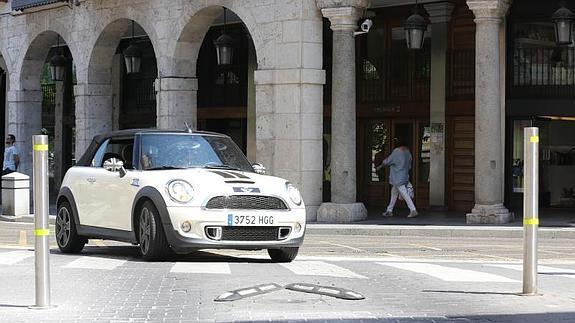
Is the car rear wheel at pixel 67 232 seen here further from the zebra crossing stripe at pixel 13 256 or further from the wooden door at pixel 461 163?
the wooden door at pixel 461 163

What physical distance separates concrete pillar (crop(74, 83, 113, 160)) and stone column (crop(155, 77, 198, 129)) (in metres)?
3.40

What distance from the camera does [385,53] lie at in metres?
28.1

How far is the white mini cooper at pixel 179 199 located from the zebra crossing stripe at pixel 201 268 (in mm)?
197

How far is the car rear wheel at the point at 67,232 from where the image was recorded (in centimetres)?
1482

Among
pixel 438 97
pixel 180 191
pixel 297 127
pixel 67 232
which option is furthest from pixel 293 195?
pixel 438 97

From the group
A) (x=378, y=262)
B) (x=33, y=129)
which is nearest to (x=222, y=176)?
(x=378, y=262)

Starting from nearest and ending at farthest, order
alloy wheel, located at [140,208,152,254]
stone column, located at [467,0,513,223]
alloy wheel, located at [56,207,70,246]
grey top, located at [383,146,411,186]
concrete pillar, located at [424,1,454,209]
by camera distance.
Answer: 1. alloy wheel, located at [140,208,152,254]
2. alloy wheel, located at [56,207,70,246]
3. stone column, located at [467,0,513,223]
4. grey top, located at [383,146,411,186]
5. concrete pillar, located at [424,1,454,209]

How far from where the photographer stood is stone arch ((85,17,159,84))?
28.7 metres

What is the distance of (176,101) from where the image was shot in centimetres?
→ 2642

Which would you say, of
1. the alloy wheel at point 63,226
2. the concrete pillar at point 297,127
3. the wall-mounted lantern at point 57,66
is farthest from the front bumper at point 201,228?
the wall-mounted lantern at point 57,66

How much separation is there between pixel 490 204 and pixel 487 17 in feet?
11.5

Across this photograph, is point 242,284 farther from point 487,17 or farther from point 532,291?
point 487,17

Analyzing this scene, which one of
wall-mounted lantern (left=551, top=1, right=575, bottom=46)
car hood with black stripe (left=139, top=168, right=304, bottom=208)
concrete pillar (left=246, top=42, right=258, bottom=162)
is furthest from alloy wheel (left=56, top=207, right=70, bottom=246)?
concrete pillar (left=246, top=42, right=258, bottom=162)

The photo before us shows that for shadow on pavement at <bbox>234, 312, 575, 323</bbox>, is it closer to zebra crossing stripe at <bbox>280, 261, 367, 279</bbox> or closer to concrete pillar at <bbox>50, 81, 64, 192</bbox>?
zebra crossing stripe at <bbox>280, 261, 367, 279</bbox>
